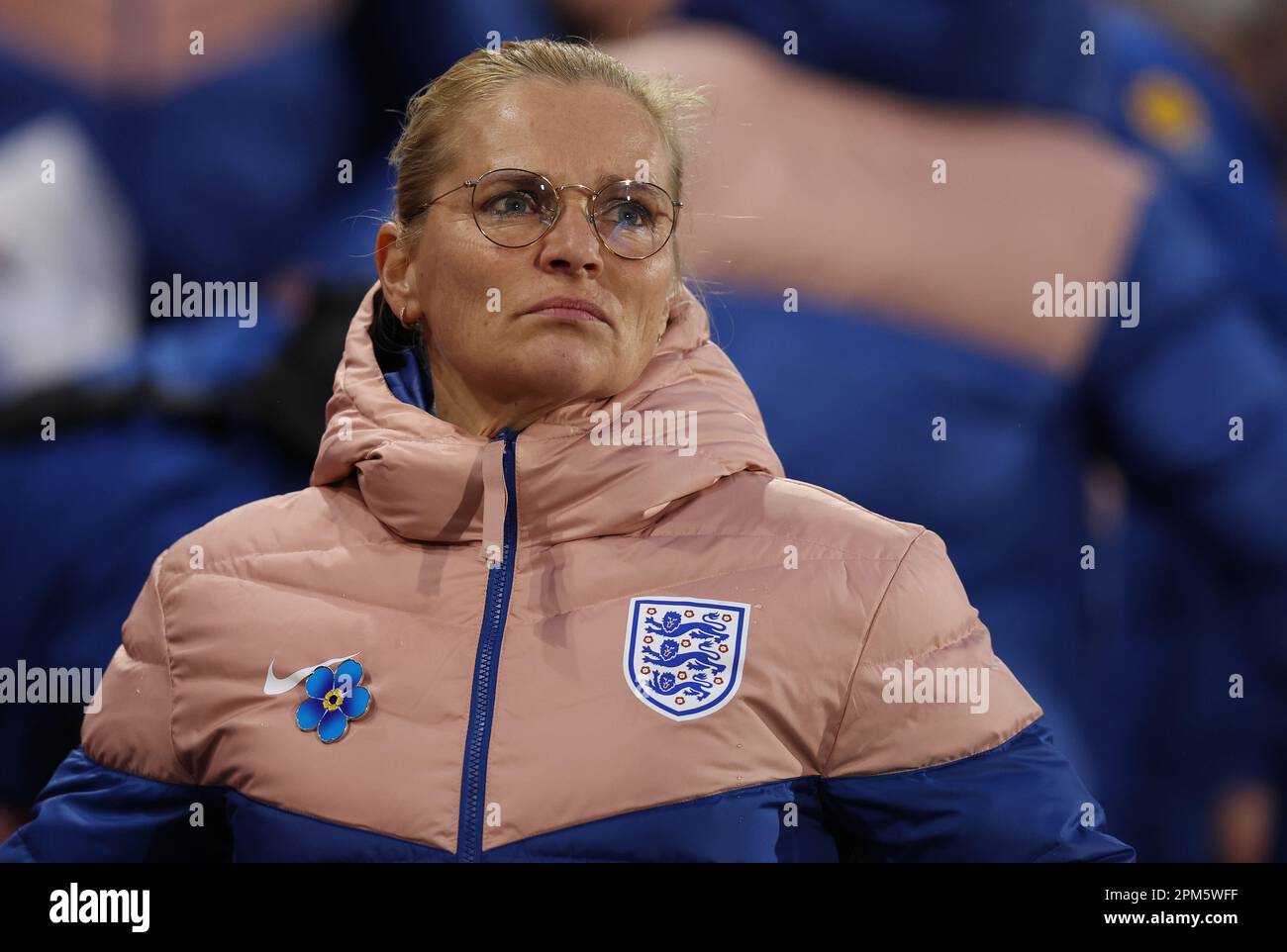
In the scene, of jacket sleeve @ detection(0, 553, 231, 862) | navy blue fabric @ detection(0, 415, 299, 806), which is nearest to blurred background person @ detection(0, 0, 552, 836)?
navy blue fabric @ detection(0, 415, 299, 806)

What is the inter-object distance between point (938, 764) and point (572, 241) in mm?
429

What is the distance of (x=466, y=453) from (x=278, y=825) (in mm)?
280

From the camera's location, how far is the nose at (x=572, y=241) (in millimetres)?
1258

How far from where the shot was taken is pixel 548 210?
4.17 feet

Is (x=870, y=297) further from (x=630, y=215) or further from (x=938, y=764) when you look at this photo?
(x=938, y=764)

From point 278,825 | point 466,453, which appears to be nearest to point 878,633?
point 466,453

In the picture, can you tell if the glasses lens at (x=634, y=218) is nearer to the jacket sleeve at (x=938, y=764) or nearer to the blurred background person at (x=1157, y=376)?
the jacket sleeve at (x=938, y=764)

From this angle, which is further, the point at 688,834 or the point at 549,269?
the point at 549,269

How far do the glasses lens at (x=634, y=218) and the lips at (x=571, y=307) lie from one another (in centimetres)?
4

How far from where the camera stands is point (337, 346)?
6.53 feet

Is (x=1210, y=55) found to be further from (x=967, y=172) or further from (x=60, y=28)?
(x=60, y=28)

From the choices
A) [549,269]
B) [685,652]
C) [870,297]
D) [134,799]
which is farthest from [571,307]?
[870,297]

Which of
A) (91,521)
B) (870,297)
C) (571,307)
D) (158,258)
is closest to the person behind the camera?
(571,307)
